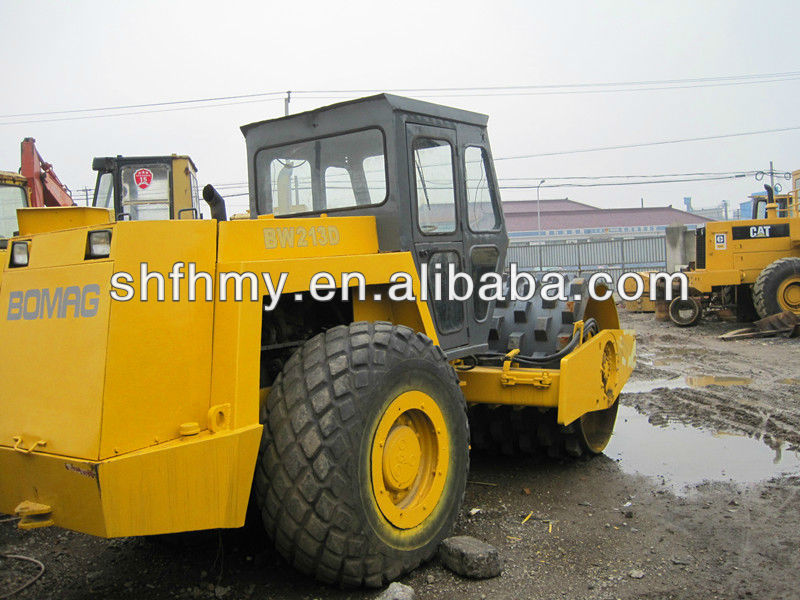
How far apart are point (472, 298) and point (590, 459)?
189cm

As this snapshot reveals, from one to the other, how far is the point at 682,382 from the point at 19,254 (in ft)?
25.4

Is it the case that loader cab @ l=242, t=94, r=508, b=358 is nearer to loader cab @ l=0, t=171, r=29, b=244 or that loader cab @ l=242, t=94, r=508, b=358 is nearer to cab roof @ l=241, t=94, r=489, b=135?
cab roof @ l=241, t=94, r=489, b=135

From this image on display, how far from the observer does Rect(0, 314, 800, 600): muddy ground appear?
3506 millimetres

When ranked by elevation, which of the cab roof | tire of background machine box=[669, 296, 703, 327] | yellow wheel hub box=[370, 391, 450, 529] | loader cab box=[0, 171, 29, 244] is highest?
loader cab box=[0, 171, 29, 244]

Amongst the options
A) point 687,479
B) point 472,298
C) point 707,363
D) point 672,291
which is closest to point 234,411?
point 472,298

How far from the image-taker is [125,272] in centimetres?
289

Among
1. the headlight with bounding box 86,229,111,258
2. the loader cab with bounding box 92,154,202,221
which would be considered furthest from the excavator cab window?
the headlight with bounding box 86,229,111,258

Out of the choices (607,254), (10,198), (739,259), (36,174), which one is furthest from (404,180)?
(607,254)

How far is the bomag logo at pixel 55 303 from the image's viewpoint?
2903 millimetres

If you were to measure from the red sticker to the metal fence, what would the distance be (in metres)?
18.1

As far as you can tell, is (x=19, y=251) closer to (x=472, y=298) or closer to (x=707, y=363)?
(x=472, y=298)

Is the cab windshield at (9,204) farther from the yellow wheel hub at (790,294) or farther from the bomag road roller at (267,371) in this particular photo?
the yellow wheel hub at (790,294)

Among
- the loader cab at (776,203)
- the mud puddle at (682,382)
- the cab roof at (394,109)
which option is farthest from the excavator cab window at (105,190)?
the loader cab at (776,203)

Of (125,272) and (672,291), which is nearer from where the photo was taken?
(125,272)
